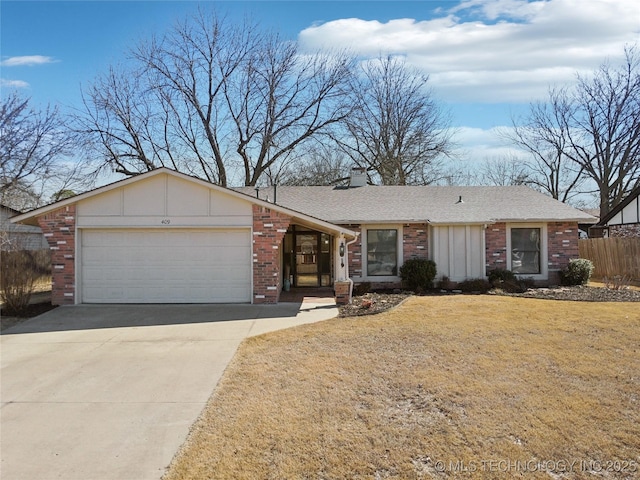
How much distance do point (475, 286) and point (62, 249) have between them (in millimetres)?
12151

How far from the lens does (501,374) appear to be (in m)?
6.17

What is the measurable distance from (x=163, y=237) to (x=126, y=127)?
17344mm

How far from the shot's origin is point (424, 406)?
17.0ft

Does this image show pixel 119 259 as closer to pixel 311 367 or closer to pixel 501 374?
pixel 311 367

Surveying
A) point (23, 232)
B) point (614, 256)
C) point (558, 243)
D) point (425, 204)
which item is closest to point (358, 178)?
point (425, 204)

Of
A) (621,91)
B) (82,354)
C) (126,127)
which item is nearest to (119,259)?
(82,354)

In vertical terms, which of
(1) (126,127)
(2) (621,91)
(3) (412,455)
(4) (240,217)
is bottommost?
(3) (412,455)

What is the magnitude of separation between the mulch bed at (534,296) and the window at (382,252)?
152 centimetres

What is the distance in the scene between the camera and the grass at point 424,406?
156 inches

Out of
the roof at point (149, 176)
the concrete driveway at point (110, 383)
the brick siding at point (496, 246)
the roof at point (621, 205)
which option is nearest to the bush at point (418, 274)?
the brick siding at point (496, 246)

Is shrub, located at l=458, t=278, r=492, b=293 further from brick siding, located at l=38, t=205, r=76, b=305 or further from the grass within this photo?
brick siding, located at l=38, t=205, r=76, b=305

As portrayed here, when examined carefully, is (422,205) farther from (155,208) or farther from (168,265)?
(155,208)

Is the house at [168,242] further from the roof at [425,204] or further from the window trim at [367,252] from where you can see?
the roof at [425,204]

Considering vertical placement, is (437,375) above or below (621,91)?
below
